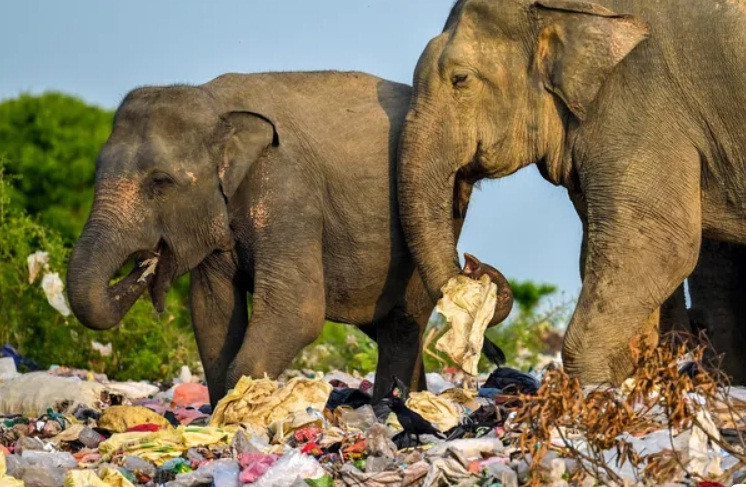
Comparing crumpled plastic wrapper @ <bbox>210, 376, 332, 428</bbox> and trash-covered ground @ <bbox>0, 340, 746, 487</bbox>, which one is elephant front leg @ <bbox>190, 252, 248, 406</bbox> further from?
crumpled plastic wrapper @ <bbox>210, 376, 332, 428</bbox>

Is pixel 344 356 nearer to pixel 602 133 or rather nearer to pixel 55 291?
pixel 55 291

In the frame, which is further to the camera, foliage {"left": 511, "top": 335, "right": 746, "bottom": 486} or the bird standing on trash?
the bird standing on trash

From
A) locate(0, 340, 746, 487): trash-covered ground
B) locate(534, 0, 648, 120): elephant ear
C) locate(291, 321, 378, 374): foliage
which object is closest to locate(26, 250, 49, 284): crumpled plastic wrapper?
locate(291, 321, 378, 374): foliage

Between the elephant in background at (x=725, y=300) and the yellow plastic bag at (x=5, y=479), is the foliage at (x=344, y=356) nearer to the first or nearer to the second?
the elephant in background at (x=725, y=300)

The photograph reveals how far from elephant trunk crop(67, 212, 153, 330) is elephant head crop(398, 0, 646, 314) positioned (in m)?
1.56

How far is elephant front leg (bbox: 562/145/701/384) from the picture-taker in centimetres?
908

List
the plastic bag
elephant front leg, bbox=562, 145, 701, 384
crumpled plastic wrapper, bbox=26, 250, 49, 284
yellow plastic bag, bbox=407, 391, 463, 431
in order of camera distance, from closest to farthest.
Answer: the plastic bag
yellow plastic bag, bbox=407, 391, 463, 431
elephant front leg, bbox=562, 145, 701, 384
crumpled plastic wrapper, bbox=26, 250, 49, 284

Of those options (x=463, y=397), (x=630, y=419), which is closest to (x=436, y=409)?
(x=463, y=397)

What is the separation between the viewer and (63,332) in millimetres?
13883

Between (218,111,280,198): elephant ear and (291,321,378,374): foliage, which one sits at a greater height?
(218,111,280,198): elephant ear

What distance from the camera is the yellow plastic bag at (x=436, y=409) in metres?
8.69

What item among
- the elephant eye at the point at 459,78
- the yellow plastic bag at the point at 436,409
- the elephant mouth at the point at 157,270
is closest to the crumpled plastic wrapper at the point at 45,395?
the elephant mouth at the point at 157,270

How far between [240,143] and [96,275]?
1066 mm

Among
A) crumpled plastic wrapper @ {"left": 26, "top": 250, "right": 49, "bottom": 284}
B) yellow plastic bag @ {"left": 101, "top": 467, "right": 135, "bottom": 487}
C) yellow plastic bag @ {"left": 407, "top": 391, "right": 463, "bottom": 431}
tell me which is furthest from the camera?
crumpled plastic wrapper @ {"left": 26, "top": 250, "right": 49, "bottom": 284}
